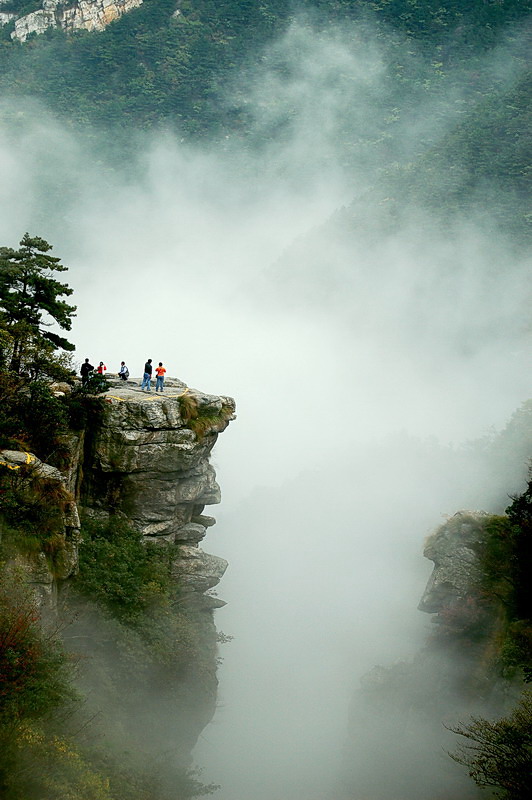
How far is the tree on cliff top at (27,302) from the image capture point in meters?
24.5

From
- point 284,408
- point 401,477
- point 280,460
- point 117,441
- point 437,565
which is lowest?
point 437,565

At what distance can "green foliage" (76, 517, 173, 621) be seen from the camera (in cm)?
2619

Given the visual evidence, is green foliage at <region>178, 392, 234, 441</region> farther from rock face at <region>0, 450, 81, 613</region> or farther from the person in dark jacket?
rock face at <region>0, 450, 81, 613</region>

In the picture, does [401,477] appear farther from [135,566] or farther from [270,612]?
[135,566]

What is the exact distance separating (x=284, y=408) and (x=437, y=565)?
135931 mm

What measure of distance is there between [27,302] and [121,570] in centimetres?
1417

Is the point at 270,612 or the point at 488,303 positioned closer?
the point at 270,612

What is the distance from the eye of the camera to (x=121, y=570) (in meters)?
26.9

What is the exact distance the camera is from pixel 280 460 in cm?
14950

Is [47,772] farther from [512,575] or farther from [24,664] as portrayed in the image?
[512,575]

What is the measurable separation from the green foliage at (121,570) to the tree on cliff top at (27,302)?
32.1 feet

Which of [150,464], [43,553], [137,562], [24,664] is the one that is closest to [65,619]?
[43,553]

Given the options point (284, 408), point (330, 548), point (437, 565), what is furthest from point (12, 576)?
point (284, 408)

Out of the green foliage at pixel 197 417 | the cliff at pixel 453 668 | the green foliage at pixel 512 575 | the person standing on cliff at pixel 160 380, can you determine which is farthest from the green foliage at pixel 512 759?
the person standing on cliff at pixel 160 380
